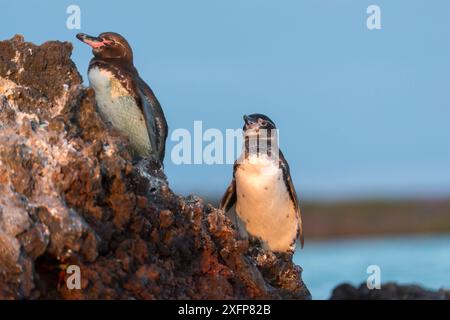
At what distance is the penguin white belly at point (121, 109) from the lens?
9688 millimetres

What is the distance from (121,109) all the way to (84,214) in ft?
8.40

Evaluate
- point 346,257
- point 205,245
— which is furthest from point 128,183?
point 346,257

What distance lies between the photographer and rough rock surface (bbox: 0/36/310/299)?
6941 millimetres

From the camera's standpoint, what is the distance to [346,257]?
84.5 feet

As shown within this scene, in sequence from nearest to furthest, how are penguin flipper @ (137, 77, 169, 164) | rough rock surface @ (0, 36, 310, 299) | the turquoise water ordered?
rough rock surface @ (0, 36, 310, 299) → penguin flipper @ (137, 77, 169, 164) → the turquoise water

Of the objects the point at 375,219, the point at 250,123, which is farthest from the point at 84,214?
the point at 375,219

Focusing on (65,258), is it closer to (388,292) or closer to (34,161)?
(34,161)

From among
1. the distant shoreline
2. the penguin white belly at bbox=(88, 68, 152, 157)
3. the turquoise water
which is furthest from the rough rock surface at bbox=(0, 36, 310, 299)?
the distant shoreline

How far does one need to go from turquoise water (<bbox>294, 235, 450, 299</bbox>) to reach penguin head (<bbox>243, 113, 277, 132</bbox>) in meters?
4.40

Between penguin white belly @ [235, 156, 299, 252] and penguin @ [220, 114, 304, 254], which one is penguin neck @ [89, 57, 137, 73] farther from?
penguin white belly @ [235, 156, 299, 252]

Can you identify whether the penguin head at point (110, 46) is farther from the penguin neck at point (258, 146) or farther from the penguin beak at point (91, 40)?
the penguin neck at point (258, 146)

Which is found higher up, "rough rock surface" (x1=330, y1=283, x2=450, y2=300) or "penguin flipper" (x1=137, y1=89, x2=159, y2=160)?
"penguin flipper" (x1=137, y1=89, x2=159, y2=160)

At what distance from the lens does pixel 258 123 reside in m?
10.6
